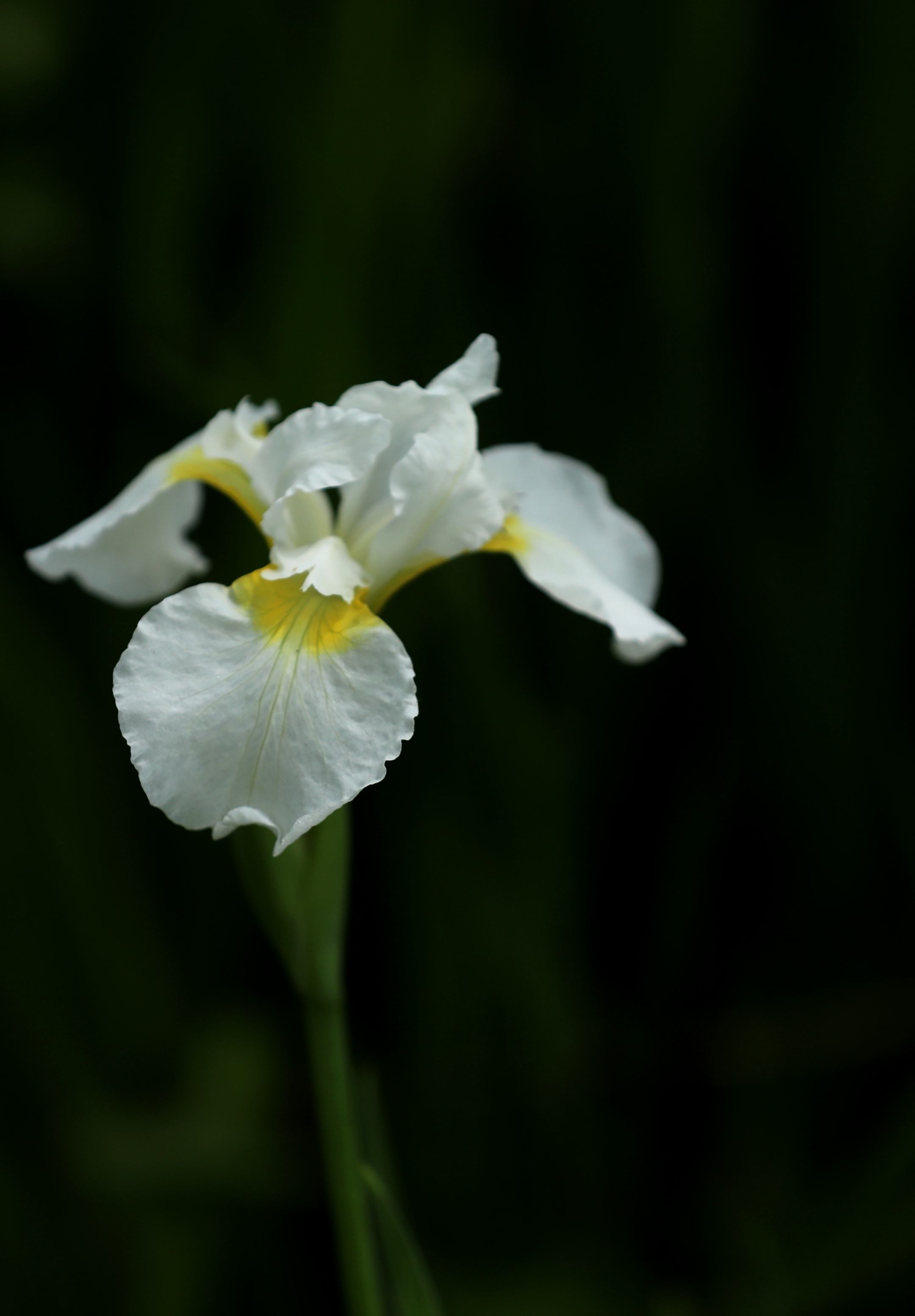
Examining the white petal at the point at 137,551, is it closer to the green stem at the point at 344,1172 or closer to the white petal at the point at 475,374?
the white petal at the point at 475,374

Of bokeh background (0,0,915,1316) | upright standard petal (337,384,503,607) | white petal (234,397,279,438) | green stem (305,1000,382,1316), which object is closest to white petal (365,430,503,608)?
upright standard petal (337,384,503,607)

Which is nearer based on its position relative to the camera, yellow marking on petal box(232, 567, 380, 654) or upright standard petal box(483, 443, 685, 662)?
yellow marking on petal box(232, 567, 380, 654)

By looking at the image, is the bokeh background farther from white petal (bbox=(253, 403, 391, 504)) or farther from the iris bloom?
white petal (bbox=(253, 403, 391, 504))

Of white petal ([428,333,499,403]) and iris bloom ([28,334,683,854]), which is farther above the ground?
white petal ([428,333,499,403])

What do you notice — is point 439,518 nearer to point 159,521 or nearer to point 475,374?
point 475,374

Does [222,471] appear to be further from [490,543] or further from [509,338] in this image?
[509,338]

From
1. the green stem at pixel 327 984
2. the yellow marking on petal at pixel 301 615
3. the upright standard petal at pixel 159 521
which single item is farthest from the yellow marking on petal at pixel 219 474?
the green stem at pixel 327 984

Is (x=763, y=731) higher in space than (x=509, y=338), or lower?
lower

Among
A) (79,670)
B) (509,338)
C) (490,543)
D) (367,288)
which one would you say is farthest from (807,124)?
(79,670)

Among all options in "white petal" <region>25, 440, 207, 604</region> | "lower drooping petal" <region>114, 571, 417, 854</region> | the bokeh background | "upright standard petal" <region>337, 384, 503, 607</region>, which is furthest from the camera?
the bokeh background
